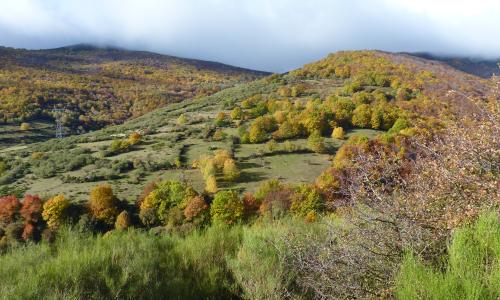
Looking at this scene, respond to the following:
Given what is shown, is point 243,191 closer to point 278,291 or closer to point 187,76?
point 278,291

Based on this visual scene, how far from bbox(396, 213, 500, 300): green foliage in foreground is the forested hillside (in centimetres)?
2

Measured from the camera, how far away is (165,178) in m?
47.4

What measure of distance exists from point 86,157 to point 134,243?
49.5 m

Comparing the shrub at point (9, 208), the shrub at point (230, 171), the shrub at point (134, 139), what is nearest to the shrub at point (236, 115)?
the shrub at point (134, 139)

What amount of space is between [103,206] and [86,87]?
375 ft

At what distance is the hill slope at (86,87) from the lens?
106m

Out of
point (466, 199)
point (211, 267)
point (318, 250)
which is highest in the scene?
point (466, 199)

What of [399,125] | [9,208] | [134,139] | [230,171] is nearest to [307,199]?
[230,171]

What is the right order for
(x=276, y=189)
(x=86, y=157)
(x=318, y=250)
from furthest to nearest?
(x=86, y=157)
(x=276, y=189)
(x=318, y=250)

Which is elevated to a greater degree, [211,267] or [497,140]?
[497,140]

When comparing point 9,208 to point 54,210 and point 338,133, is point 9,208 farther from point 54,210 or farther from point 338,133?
point 338,133

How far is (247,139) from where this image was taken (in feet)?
200

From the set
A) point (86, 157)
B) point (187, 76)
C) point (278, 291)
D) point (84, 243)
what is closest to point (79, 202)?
point (86, 157)

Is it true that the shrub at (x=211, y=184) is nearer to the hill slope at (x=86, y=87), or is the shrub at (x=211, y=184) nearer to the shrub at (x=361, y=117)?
the shrub at (x=361, y=117)
